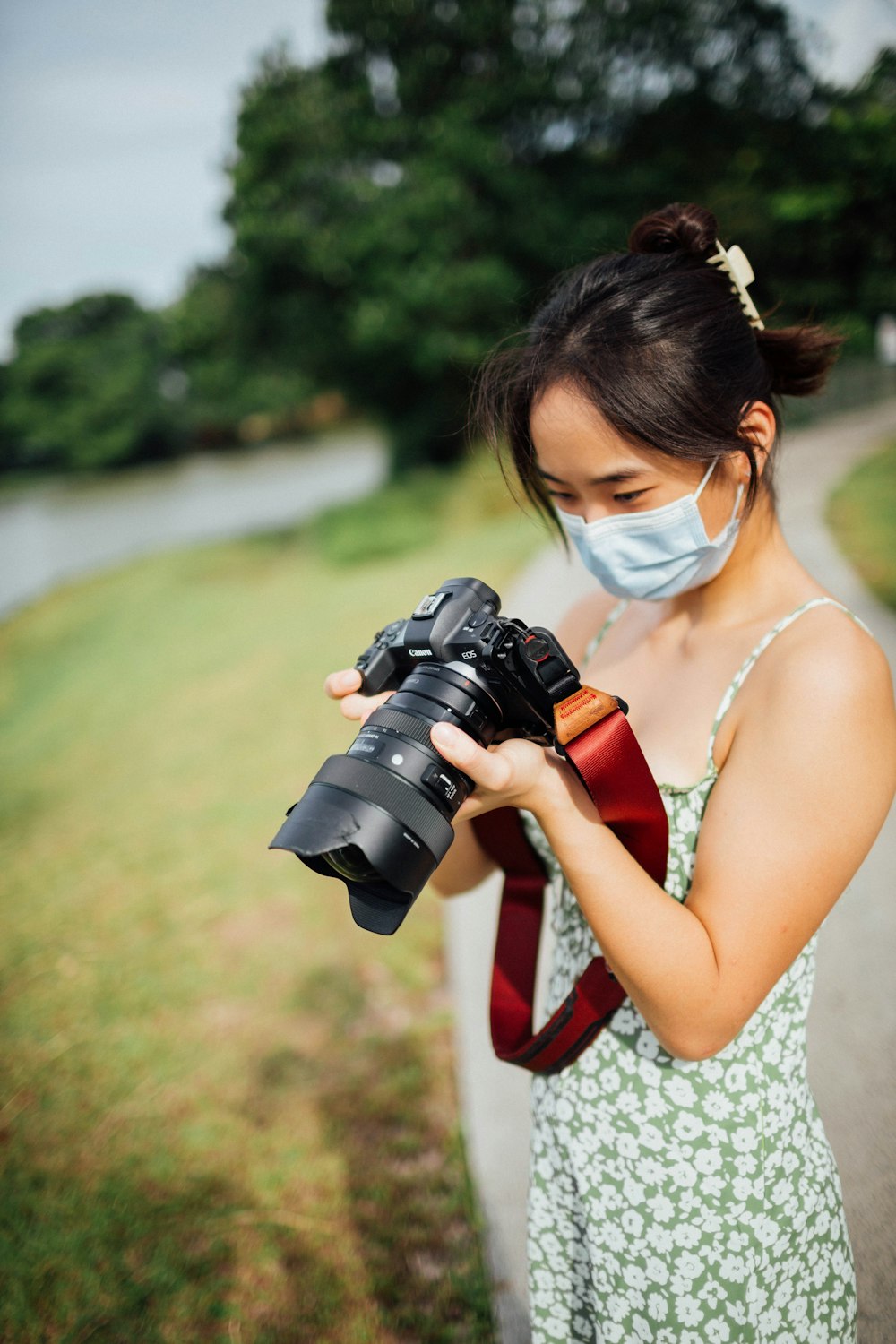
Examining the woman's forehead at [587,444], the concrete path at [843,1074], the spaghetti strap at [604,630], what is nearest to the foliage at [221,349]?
the concrete path at [843,1074]

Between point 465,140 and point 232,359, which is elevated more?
point 465,140

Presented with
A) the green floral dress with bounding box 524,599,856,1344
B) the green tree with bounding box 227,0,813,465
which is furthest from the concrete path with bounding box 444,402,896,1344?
the green tree with bounding box 227,0,813,465

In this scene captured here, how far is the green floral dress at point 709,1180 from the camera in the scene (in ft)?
3.51

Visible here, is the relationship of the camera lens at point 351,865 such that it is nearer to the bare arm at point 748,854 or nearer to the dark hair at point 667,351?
the bare arm at point 748,854

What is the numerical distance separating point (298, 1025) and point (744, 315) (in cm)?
282

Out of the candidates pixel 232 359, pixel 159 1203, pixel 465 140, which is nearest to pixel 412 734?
pixel 159 1203

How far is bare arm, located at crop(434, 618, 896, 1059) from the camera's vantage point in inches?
36.1

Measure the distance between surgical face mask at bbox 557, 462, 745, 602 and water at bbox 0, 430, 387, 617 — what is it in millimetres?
15160

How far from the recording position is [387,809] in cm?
93

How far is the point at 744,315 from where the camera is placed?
1206 millimetres

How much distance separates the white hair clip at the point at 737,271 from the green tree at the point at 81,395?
2928cm

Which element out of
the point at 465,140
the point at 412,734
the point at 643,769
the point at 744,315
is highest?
the point at 465,140

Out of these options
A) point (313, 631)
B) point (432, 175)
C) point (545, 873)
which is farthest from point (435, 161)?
point (545, 873)

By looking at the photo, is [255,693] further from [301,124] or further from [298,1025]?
[301,124]
